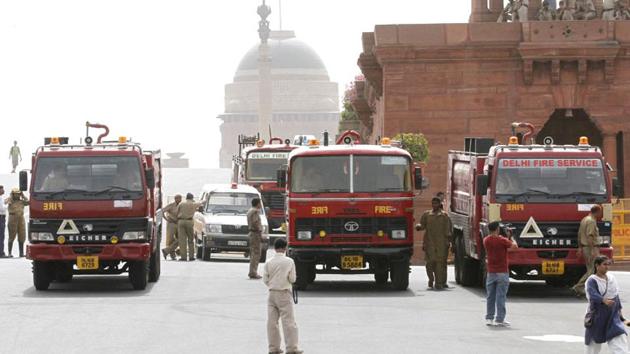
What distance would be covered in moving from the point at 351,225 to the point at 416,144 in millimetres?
19014

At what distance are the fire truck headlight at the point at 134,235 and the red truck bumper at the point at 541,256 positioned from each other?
582 centimetres

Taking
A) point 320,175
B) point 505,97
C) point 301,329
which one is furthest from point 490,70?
point 301,329

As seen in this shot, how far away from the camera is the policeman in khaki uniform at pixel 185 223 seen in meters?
37.7

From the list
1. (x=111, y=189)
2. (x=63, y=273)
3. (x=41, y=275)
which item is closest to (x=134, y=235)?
(x=111, y=189)

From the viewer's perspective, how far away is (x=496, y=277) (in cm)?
2134

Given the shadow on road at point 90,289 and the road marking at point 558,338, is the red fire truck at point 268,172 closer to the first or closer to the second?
the shadow on road at point 90,289

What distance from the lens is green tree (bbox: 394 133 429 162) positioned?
148 feet

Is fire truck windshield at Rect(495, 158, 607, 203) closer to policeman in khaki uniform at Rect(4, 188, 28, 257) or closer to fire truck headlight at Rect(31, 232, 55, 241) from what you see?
fire truck headlight at Rect(31, 232, 55, 241)

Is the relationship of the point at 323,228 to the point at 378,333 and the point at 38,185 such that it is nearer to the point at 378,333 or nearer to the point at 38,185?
the point at 38,185

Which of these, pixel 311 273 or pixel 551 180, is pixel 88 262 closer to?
pixel 311 273

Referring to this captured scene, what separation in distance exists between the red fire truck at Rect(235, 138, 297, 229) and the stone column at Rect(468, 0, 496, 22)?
11652mm

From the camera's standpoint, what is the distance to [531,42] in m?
48.2

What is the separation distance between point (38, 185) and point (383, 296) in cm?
574

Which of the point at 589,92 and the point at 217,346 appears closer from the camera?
the point at 217,346
